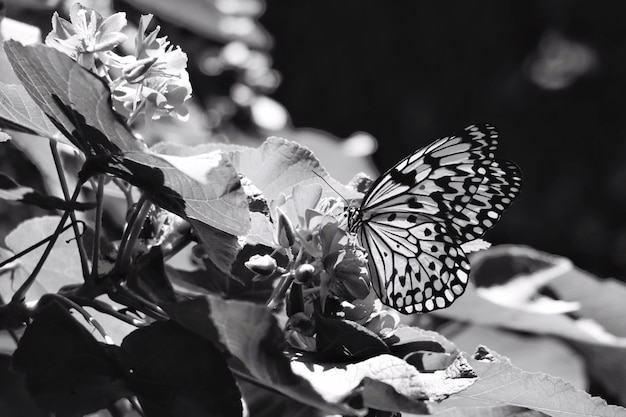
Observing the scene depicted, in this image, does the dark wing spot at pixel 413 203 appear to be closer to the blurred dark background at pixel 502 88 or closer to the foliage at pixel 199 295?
the foliage at pixel 199 295

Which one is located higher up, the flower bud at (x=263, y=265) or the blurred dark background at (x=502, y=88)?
the flower bud at (x=263, y=265)

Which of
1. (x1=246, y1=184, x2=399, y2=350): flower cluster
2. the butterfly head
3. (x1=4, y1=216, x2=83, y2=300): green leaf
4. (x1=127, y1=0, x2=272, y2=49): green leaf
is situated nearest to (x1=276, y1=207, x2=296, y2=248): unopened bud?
(x1=246, y1=184, x2=399, y2=350): flower cluster

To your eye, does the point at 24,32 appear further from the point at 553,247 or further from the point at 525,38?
the point at 525,38

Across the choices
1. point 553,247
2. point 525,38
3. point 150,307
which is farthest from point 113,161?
point 525,38

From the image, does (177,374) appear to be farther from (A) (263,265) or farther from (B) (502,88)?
(B) (502,88)

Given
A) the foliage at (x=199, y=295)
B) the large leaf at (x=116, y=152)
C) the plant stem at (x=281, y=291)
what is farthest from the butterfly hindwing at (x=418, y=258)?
the large leaf at (x=116, y=152)

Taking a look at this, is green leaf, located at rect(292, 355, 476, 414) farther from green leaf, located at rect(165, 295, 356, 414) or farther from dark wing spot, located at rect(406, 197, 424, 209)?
dark wing spot, located at rect(406, 197, 424, 209)
